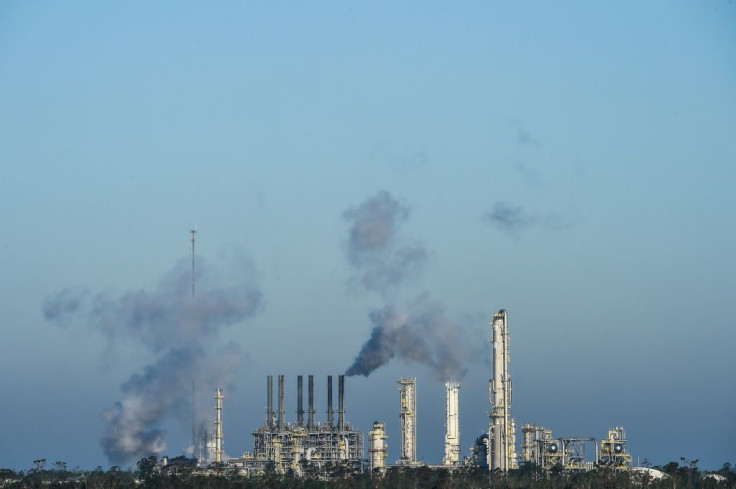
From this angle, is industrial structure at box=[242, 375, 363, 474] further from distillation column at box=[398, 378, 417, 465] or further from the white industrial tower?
the white industrial tower

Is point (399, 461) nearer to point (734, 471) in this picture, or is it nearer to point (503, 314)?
point (503, 314)

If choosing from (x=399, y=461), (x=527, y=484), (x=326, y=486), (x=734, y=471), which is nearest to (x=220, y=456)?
(x=399, y=461)

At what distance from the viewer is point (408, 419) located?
158 metres

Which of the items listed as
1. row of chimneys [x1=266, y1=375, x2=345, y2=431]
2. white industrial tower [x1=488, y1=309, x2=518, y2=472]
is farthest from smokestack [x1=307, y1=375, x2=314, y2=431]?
white industrial tower [x1=488, y1=309, x2=518, y2=472]

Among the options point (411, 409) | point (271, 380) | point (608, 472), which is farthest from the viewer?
point (271, 380)

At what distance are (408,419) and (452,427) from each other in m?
7.26

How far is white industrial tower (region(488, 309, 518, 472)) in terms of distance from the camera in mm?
135500

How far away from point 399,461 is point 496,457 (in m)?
23.5

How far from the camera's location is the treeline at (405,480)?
442 feet

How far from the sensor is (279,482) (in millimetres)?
139500

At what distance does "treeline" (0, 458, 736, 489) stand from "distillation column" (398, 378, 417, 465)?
2688 millimetres

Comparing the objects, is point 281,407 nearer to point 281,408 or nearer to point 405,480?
point 281,408

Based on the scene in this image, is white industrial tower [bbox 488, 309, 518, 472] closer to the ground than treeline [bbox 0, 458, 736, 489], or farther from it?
farther from it

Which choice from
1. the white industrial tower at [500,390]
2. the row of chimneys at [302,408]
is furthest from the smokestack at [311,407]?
the white industrial tower at [500,390]
